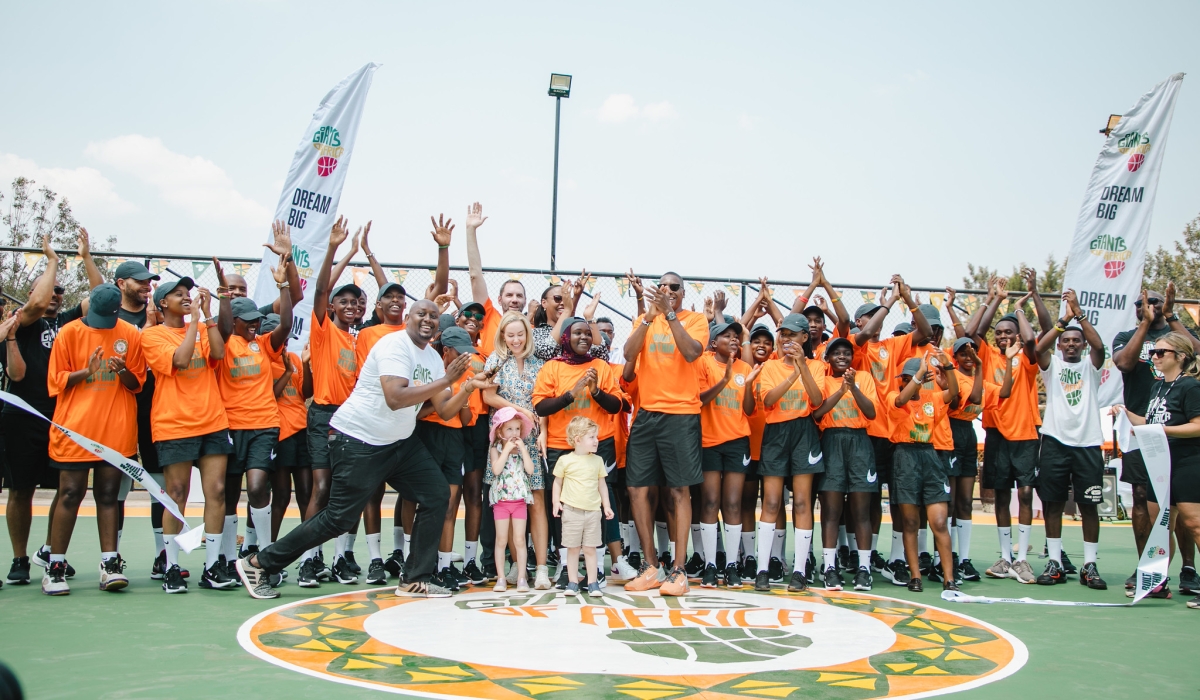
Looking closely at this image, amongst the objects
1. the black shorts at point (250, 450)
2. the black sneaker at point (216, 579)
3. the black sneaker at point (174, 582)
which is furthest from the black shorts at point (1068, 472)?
the black sneaker at point (174, 582)

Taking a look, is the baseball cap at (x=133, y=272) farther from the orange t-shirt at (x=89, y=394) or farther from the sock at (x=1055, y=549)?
the sock at (x=1055, y=549)

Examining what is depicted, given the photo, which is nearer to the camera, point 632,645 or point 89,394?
point 632,645

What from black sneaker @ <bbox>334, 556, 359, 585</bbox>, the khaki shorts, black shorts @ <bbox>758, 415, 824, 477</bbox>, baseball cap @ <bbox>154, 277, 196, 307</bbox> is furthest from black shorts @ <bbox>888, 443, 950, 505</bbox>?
baseball cap @ <bbox>154, 277, 196, 307</bbox>

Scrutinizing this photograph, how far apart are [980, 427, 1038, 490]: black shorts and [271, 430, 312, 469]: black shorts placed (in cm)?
599

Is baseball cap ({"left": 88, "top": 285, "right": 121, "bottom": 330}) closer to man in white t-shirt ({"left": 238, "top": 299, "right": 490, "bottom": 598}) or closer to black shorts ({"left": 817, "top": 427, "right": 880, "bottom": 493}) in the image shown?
man in white t-shirt ({"left": 238, "top": 299, "right": 490, "bottom": 598})

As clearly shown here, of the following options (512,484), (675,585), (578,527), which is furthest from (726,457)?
(512,484)

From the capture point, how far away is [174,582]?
622 centimetres

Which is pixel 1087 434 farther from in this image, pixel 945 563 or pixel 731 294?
pixel 731 294

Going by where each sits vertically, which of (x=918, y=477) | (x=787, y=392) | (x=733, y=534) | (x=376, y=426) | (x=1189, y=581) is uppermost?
(x=787, y=392)

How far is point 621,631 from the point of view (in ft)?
16.7

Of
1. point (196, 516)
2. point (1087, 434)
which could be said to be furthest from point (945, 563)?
point (196, 516)

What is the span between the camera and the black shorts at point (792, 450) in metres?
6.98

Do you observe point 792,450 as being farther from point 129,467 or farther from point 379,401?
point 129,467

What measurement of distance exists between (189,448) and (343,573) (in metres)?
1.50
